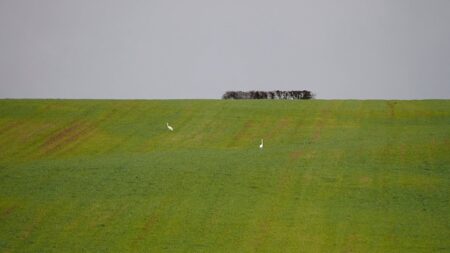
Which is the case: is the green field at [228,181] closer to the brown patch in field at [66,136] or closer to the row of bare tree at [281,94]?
the brown patch in field at [66,136]

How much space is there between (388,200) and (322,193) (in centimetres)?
266

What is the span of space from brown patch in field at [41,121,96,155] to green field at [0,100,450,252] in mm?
105

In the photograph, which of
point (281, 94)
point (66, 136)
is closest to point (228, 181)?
point (66, 136)

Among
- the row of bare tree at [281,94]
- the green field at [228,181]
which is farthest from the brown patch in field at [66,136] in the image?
the row of bare tree at [281,94]

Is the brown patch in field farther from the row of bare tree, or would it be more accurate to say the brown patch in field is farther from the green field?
the row of bare tree

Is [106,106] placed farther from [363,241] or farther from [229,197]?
[363,241]

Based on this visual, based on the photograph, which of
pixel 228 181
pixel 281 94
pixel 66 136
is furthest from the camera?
pixel 281 94

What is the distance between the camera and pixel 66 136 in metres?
45.9

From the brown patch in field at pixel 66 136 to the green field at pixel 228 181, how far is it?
105 mm

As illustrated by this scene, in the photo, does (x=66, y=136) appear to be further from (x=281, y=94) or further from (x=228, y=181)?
(x=281, y=94)

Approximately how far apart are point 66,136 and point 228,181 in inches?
575

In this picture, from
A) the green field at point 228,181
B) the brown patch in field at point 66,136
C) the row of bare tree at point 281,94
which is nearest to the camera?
the green field at point 228,181

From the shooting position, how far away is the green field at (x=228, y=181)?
29109 millimetres

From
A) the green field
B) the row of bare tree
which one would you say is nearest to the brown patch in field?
the green field
